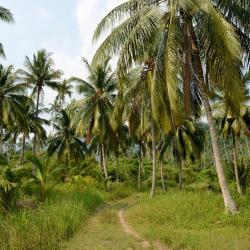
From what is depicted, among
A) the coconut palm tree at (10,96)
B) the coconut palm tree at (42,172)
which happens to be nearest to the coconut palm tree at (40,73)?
the coconut palm tree at (10,96)

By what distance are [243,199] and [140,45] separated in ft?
25.6

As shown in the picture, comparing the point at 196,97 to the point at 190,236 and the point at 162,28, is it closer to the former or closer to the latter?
the point at 162,28

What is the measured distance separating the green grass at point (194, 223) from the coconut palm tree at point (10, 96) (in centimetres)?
1763

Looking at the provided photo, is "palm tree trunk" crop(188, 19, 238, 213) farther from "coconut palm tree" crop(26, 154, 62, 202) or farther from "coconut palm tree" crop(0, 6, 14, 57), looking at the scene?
"coconut palm tree" crop(0, 6, 14, 57)

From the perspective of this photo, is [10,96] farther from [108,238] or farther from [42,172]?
[108,238]

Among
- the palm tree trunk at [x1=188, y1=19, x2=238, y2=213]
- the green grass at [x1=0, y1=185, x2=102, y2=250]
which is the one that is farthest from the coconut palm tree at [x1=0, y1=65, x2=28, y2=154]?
the palm tree trunk at [x1=188, y1=19, x2=238, y2=213]

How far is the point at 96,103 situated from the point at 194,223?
17.8 m

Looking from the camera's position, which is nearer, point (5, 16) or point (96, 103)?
point (5, 16)

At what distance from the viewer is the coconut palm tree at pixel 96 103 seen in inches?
1210

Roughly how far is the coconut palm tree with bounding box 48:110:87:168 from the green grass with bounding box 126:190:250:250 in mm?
20890

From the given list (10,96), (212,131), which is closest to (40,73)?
(10,96)

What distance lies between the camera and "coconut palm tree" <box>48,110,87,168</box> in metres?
38.7

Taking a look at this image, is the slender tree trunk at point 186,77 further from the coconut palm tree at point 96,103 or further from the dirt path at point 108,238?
the coconut palm tree at point 96,103

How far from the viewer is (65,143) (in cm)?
3881
